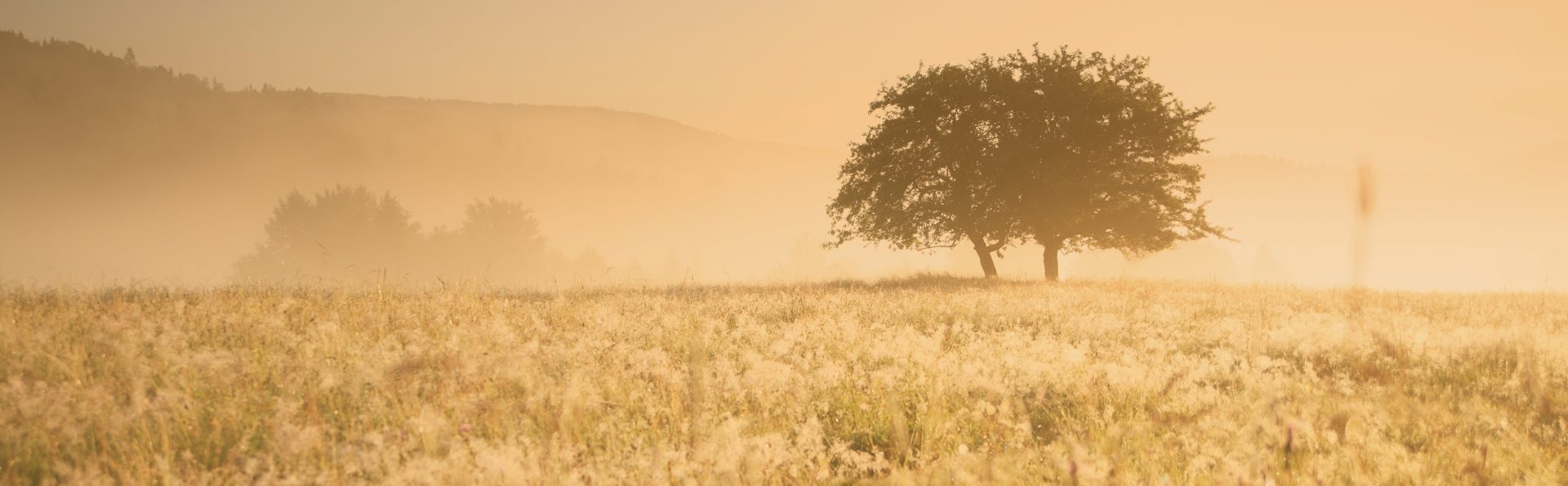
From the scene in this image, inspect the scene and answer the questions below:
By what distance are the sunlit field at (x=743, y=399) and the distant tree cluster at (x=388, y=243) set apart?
55806mm

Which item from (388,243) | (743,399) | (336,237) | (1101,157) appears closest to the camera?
(743,399)

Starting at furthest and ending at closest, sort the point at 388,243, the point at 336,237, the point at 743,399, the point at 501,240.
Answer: the point at 501,240, the point at 388,243, the point at 336,237, the point at 743,399

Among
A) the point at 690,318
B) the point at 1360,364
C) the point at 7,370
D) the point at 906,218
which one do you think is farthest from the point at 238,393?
the point at 906,218

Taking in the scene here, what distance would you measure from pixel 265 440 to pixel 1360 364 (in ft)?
29.5

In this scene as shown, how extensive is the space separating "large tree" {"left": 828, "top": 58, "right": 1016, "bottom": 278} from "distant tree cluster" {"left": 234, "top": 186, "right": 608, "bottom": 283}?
4575 centimetres

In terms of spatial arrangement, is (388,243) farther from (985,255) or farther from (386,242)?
(985,255)

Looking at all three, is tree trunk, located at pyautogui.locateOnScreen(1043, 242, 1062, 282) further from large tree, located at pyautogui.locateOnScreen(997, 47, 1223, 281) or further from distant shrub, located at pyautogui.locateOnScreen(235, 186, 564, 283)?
distant shrub, located at pyautogui.locateOnScreen(235, 186, 564, 283)

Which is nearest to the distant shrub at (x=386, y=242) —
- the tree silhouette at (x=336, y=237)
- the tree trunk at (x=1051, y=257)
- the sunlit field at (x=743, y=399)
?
the tree silhouette at (x=336, y=237)

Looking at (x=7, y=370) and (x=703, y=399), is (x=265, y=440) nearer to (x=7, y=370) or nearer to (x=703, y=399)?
(x=703, y=399)

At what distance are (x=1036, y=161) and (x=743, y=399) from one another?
60.8ft

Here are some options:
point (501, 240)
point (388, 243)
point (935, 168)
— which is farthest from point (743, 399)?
point (388, 243)

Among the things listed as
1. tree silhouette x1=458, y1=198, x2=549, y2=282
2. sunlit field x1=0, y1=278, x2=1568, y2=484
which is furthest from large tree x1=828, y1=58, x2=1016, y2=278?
tree silhouette x1=458, y1=198, x2=549, y2=282

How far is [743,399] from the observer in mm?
4820

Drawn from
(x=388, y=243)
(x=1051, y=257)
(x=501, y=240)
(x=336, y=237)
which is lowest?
(x=1051, y=257)
